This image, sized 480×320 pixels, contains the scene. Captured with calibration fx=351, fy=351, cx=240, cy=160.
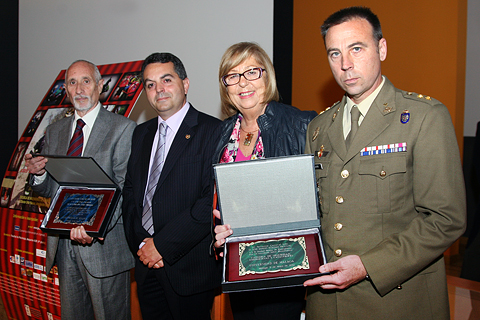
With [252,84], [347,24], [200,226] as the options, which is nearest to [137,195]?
[200,226]

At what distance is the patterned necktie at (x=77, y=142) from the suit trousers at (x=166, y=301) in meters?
0.92

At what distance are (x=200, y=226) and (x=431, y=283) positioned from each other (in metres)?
1.11

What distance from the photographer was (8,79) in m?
5.54

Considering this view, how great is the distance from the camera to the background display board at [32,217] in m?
2.90

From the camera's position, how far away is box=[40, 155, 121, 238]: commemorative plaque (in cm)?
195

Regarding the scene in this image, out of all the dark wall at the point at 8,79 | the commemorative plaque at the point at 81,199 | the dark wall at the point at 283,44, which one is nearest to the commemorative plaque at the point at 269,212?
the commemorative plaque at the point at 81,199

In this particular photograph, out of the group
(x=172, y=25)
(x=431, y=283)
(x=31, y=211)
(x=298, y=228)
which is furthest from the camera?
(x=172, y=25)

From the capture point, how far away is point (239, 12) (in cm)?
367

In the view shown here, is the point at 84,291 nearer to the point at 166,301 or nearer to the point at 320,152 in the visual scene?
the point at 166,301

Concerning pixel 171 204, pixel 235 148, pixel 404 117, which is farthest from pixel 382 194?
pixel 171 204

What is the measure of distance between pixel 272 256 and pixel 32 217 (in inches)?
104

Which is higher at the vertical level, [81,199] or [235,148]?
[235,148]

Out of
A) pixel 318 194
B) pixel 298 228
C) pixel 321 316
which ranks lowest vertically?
pixel 321 316

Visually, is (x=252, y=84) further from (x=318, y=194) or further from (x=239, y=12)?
(x=239, y=12)
